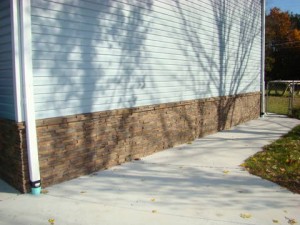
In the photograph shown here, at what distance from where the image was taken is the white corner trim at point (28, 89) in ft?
16.4

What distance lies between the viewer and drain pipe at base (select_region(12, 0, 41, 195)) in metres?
5.00

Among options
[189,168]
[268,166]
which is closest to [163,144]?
[189,168]

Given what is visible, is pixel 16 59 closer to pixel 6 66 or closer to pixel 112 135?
pixel 6 66

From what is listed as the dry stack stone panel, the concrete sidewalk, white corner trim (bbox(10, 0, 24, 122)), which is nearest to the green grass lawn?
the dry stack stone panel

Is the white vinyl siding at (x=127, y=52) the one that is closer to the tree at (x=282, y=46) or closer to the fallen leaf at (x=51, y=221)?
the fallen leaf at (x=51, y=221)

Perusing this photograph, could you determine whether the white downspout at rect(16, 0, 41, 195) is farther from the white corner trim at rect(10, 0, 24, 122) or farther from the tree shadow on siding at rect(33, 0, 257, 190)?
the tree shadow on siding at rect(33, 0, 257, 190)

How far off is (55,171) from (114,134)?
1.48m

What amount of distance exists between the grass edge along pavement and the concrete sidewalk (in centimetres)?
22

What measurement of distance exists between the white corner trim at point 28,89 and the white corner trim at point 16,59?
0.16 feet

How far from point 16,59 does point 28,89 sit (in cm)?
44

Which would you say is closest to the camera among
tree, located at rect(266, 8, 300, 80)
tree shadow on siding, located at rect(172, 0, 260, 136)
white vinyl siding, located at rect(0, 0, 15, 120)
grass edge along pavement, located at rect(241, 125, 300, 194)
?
white vinyl siding, located at rect(0, 0, 15, 120)

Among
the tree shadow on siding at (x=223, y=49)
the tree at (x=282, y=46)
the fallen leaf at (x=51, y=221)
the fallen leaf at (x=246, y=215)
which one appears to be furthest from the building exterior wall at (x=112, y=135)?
the tree at (x=282, y=46)

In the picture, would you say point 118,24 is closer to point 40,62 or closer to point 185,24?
point 40,62

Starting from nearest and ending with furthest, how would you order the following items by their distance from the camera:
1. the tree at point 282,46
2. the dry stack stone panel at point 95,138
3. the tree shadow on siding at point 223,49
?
1. the dry stack stone panel at point 95,138
2. the tree shadow on siding at point 223,49
3. the tree at point 282,46
